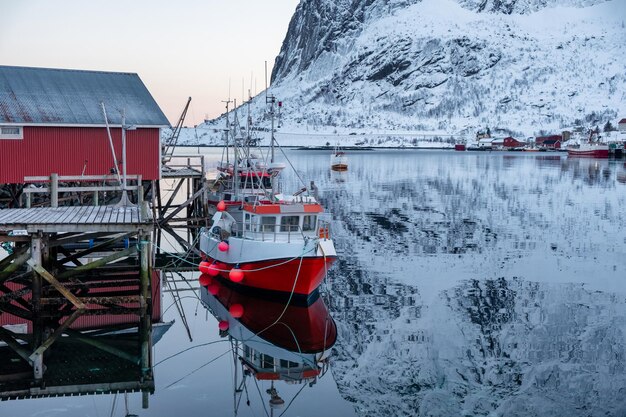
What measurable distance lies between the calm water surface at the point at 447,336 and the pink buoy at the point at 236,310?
63 centimetres

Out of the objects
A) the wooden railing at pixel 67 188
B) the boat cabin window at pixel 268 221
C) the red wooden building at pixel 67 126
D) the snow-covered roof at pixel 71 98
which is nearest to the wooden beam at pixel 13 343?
the wooden railing at pixel 67 188

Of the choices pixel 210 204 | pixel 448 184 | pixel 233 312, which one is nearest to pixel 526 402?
pixel 233 312

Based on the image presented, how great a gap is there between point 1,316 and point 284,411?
415 inches

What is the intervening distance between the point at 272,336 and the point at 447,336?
482 centimetres

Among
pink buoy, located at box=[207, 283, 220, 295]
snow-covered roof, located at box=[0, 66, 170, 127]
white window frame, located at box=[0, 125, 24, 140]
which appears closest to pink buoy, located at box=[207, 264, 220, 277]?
pink buoy, located at box=[207, 283, 220, 295]

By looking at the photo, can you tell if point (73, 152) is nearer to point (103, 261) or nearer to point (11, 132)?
point (11, 132)

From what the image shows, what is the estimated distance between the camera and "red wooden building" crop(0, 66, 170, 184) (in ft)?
109

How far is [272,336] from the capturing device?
→ 2172 cm

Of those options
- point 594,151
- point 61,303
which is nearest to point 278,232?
point 61,303

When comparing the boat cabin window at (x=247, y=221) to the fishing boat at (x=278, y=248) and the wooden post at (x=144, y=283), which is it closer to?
the fishing boat at (x=278, y=248)

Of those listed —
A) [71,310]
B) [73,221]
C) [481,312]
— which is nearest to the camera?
[73,221]

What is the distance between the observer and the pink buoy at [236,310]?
2414 cm

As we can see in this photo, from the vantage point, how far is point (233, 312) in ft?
80.3

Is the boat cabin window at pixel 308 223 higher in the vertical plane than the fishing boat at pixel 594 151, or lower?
higher
